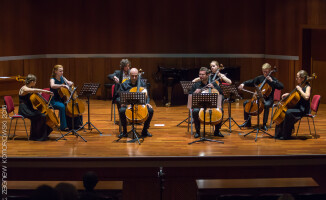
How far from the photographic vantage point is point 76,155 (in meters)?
6.92

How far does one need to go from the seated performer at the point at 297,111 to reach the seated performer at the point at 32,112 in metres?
3.99

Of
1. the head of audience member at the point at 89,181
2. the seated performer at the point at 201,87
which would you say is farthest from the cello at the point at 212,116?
the head of audience member at the point at 89,181

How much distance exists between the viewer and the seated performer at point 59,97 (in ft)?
27.6

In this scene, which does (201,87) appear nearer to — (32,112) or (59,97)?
(59,97)

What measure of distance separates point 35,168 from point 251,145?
11.2 ft

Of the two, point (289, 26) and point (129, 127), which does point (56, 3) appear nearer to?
point (129, 127)

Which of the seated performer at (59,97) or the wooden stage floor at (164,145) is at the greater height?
the seated performer at (59,97)

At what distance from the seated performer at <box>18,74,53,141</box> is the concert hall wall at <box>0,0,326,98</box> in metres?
4.71

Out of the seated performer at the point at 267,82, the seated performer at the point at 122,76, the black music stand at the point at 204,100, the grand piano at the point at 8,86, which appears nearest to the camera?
the black music stand at the point at 204,100

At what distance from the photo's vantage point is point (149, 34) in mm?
12867

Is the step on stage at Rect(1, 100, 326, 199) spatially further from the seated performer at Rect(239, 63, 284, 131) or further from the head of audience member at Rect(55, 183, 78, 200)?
the head of audience member at Rect(55, 183, 78, 200)

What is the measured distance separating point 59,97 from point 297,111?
4.27 meters

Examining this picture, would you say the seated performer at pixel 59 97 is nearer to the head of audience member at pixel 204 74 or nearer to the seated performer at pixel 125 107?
the seated performer at pixel 125 107

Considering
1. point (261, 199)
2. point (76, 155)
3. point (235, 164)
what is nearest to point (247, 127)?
point (235, 164)
